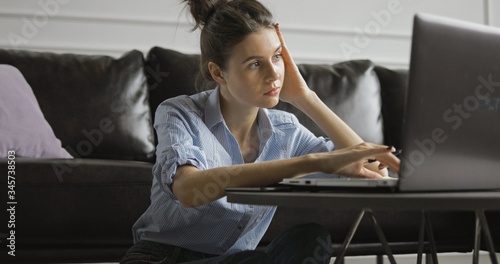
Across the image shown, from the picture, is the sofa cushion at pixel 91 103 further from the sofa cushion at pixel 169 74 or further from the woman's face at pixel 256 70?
the woman's face at pixel 256 70

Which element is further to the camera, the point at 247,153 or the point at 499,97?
the point at 247,153

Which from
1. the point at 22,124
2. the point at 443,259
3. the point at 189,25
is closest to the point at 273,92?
the point at 22,124

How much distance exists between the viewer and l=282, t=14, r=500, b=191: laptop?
2.93 ft

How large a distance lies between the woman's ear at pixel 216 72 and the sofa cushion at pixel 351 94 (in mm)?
1277

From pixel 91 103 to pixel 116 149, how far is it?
20 centimetres

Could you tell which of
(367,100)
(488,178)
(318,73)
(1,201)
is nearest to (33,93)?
(1,201)

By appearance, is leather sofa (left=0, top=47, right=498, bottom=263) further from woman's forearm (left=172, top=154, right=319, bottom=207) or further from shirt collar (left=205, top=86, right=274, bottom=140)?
woman's forearm (left=172, top=154, right=319, bottom=207)

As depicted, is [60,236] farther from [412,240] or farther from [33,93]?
[412,240]

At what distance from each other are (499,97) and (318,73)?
1.83 metres

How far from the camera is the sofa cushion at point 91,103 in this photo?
101 inches

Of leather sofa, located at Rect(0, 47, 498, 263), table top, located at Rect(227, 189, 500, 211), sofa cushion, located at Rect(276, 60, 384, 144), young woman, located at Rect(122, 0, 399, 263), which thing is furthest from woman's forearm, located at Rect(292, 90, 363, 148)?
sofa cushion, located at Rect(276, 60, 384, 144)

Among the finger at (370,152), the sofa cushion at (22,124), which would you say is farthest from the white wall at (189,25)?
the finger at (370,152)

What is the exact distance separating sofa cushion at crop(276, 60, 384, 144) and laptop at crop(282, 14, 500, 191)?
1.75m

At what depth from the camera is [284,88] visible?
5.06ft
